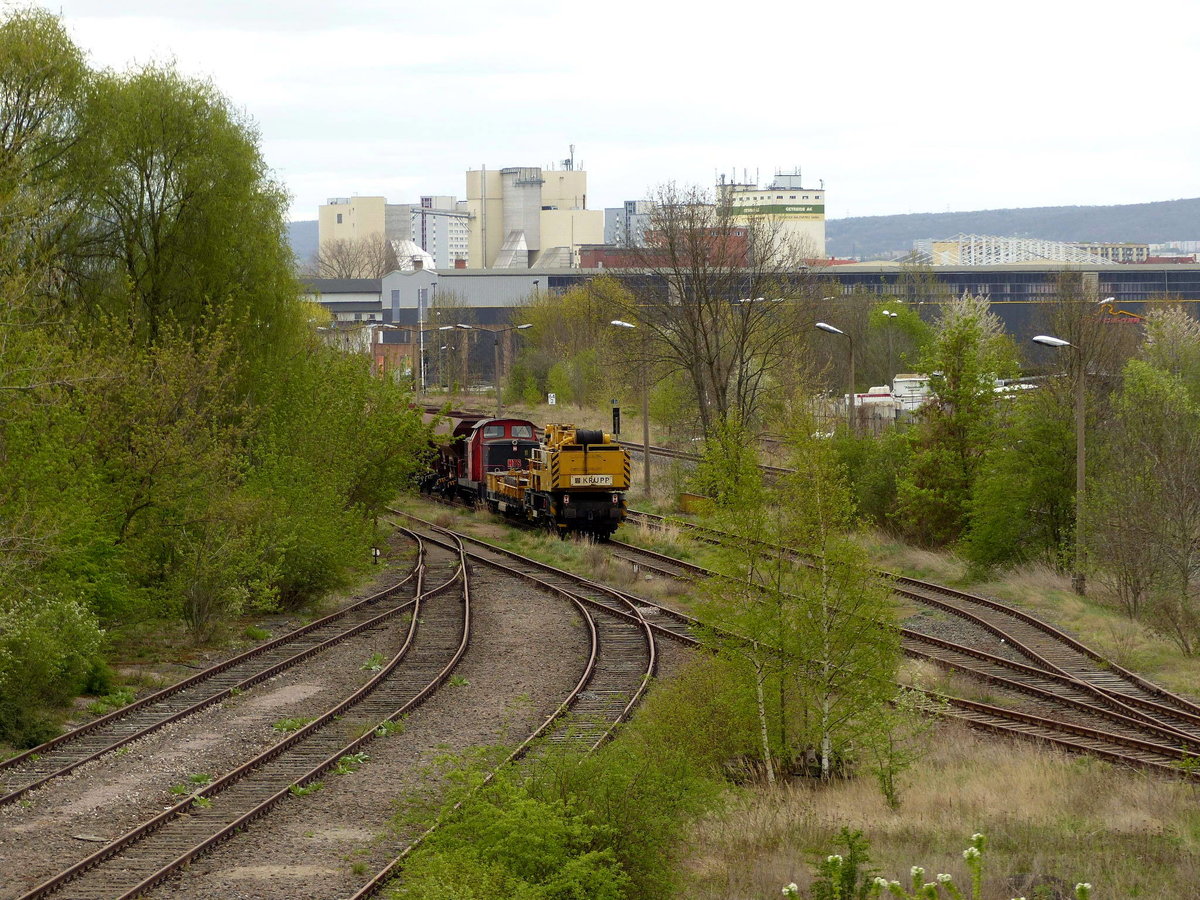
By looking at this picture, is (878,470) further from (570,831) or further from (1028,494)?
(570,831)

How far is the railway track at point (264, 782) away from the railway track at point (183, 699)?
1669 millimetres

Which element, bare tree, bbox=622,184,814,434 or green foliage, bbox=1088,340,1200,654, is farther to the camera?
bare tree, bbox=622,184,814,434

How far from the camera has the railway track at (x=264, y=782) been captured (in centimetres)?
1230

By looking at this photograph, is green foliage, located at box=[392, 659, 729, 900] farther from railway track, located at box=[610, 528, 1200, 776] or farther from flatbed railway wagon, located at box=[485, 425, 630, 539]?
flatbed railway wagon, located at box=[485, 425, 630, 539]

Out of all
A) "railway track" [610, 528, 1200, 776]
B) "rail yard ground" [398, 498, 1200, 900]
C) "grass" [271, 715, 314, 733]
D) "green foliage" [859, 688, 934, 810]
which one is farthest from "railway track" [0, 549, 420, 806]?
"green foliage" [859, 688, 934, 810]

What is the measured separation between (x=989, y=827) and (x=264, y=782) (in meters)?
8.05

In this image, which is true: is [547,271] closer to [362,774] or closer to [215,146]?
[215,146]

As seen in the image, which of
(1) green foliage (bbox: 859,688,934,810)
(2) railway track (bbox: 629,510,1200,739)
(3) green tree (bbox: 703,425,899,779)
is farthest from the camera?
(2) railway track (bbox: 629,510,1200,739)

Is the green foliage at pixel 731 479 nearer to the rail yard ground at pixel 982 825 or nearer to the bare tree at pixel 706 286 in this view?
the rail yard ground at pixel 982 825

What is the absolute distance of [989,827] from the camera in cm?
1327

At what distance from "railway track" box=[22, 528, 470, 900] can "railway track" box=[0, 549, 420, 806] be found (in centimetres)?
167

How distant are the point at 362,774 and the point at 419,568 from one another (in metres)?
17.2

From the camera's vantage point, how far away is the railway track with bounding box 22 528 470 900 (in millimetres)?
12305

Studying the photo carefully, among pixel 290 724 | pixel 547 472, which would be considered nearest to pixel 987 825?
pixel 290 724
